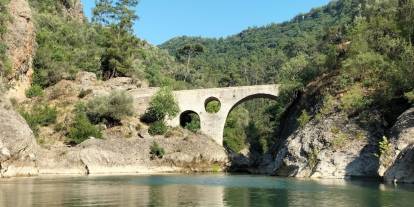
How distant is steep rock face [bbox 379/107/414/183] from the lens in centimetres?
3862

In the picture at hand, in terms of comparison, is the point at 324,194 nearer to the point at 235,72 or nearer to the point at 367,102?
the point at 367,102

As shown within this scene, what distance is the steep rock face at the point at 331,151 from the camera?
47969mm

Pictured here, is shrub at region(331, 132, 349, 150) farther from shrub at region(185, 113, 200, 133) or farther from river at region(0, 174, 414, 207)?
shrub at region(185, 113, 200, 133)

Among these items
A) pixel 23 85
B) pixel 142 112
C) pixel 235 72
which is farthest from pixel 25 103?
pixel 235 72

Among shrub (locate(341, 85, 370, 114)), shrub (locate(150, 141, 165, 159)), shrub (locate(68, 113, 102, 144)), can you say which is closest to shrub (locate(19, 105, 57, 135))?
shrub (locate(68, 113, 102, 144))

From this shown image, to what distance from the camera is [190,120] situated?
91.8 metres

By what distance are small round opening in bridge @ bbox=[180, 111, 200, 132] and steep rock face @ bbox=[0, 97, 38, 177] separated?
33.6 meters

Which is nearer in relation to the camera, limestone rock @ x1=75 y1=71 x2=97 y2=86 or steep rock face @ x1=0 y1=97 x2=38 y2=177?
steep rock face @ x1=0 y1=97 x2=38 y2=177

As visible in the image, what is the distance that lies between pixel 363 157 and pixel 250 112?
86.2 metres

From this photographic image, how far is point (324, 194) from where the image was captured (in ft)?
105

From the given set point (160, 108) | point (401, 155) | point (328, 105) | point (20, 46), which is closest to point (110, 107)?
point (160, 108)

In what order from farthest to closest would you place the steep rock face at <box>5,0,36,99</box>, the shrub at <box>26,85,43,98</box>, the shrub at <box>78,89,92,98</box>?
the shrub at <box>26,85,43,98</box>
the shrub at <box>78,89,92,98</box>
the steep rock face at <box>5,0,36,99</box>

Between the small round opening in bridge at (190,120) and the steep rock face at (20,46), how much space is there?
23741 millimetres

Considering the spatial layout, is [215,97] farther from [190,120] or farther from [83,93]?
[83,93]
